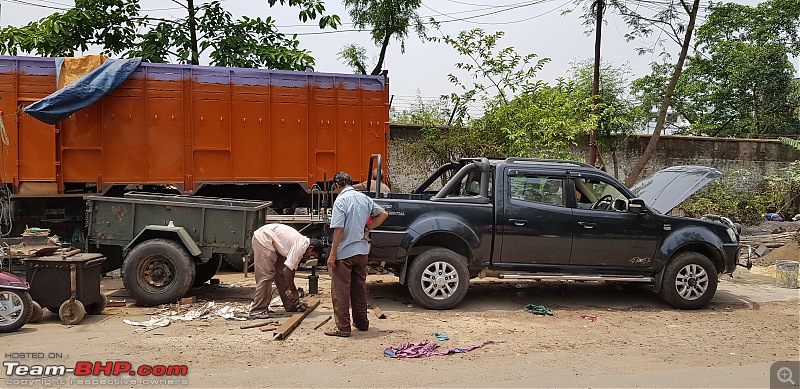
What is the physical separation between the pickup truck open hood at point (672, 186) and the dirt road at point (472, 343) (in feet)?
4.51

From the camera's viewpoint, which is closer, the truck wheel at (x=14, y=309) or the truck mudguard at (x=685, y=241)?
the truck wheel at (x=14, y=309)

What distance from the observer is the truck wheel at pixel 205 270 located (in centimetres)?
920

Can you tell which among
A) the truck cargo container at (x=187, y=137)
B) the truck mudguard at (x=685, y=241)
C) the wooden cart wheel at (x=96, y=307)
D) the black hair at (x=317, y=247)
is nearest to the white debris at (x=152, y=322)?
the wooden cart wheel at (x=96, y=307)

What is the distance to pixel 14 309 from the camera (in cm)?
687

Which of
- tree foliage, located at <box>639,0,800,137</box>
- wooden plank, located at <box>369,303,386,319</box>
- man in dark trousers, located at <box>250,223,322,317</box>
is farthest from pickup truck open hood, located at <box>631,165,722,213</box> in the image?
tree foliage, located at <box>639,0,800,137</box>

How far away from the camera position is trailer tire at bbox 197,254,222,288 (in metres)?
9.20

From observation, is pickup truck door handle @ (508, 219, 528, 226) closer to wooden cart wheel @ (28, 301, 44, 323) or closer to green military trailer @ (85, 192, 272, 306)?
green military trailer @ (85, 192, 272, 306)

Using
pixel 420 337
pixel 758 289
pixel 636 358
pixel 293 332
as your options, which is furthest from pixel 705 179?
pixel 293 332

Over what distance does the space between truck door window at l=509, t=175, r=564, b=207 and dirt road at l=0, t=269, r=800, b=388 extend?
1.41 meters

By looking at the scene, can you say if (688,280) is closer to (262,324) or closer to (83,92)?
(262,324)

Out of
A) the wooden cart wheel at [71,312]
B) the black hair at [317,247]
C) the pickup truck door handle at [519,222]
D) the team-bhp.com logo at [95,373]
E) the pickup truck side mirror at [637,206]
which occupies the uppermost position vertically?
the pickup truck side mirror at [637,206]

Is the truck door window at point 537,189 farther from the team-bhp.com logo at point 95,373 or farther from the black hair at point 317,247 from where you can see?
the team-bhp.com logo at point 95,373

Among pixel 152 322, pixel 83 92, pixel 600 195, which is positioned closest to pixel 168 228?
pixel 152 322

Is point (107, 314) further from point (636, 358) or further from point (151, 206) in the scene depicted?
point (636, 358)
